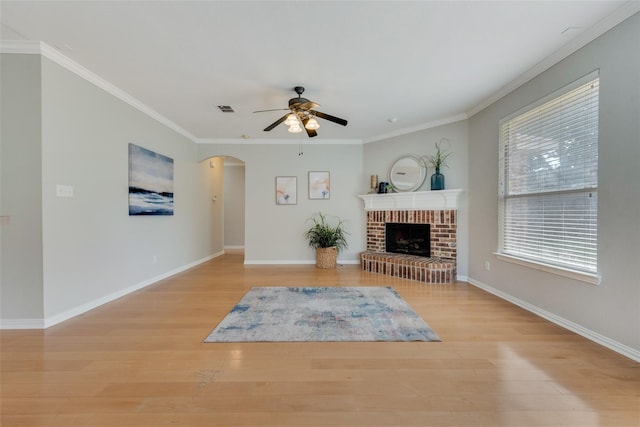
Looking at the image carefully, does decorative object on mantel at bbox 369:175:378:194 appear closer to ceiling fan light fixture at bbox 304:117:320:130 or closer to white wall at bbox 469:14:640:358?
ceiling fan light fixture at bbox 304:117:320:130

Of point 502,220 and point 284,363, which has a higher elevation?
point 502,220

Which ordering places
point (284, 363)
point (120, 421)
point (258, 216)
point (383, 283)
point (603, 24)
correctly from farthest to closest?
point (258, 216) → point (383, 283) → point (603, 24) → point (284, 363) → point (120, 421)

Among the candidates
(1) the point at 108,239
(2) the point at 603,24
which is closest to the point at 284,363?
(1) the point at 108,239

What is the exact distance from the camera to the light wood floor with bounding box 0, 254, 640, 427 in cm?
137

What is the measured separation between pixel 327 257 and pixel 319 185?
151cm

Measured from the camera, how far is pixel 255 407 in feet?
4.68

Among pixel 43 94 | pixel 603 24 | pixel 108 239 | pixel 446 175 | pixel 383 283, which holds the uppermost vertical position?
pixel 603 24

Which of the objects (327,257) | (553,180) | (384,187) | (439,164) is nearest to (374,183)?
(384,187)

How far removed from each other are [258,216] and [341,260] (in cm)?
198

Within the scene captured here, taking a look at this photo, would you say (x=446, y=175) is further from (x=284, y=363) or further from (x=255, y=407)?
(x=255, y=407)

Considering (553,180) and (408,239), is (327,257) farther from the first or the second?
(553,180)

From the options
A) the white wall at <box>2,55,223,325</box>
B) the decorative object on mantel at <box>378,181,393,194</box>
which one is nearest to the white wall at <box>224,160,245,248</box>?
the white wall at <box>2,55,223,325</box>

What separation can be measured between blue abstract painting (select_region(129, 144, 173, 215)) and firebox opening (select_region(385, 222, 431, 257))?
391 cm

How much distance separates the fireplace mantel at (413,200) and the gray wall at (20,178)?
4479mm
